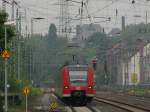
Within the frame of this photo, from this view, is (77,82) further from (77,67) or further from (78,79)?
(77,67)

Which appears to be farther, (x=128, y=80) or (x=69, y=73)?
(x=128, y=80)

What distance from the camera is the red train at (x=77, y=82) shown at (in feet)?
164

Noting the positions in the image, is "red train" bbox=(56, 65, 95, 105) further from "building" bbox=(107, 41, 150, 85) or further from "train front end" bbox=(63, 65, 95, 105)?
"building" bbox=(107, 41, 150, 85)

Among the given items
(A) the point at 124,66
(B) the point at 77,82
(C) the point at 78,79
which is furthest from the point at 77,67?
(A) the point at 124,66

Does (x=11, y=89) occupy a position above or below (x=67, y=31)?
below

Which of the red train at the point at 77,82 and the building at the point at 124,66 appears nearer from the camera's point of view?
the red train at the point at 77,82

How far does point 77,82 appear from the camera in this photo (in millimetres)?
50344

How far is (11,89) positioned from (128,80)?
83.9m

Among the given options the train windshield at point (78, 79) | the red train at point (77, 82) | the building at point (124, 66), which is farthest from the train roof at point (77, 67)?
the building at point (124, 66)

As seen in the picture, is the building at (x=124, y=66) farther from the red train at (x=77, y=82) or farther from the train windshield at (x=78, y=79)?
the train windshield at (x=78, y=79)

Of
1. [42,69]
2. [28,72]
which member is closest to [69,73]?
[28,72]

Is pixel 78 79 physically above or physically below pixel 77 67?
below

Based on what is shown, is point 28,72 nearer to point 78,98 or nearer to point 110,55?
point 78,98

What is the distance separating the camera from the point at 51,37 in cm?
15988
